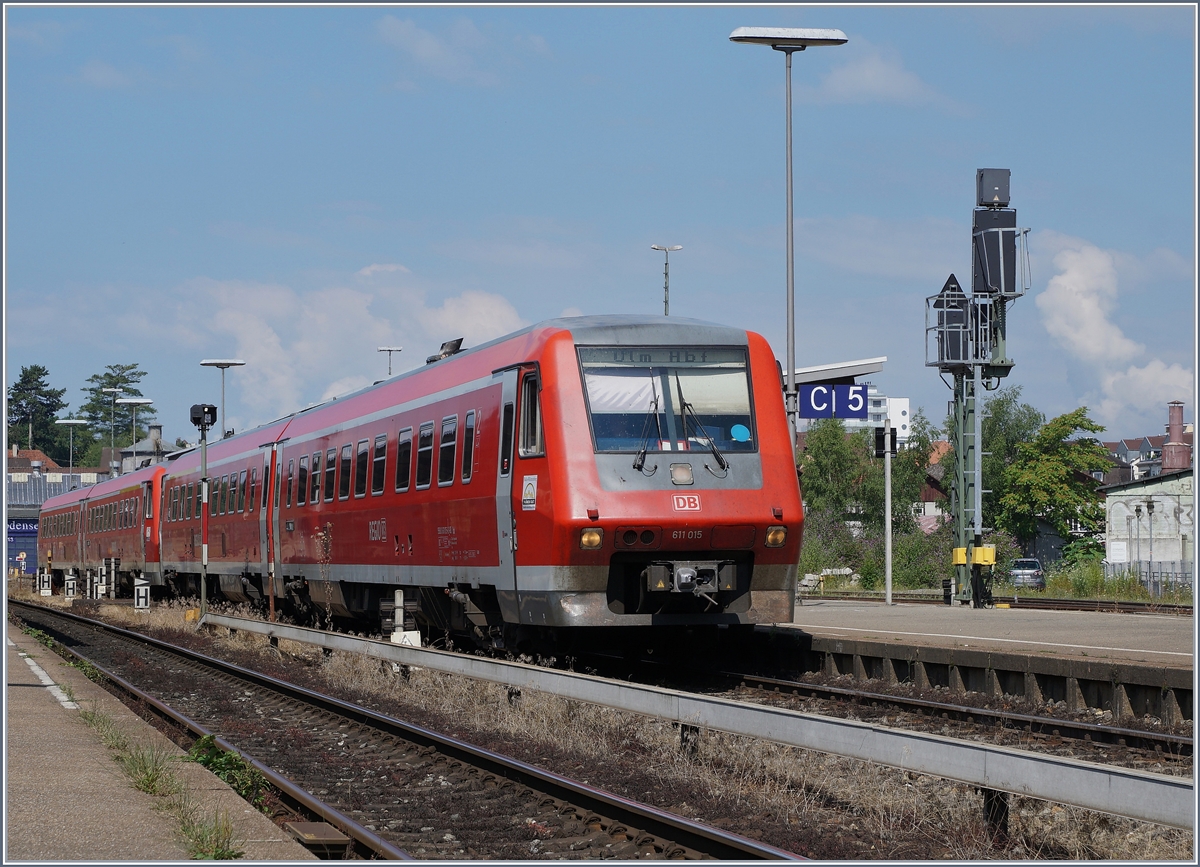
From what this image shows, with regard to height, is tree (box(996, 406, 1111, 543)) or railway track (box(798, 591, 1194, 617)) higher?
tree (box(996, 406, 1111, 543))

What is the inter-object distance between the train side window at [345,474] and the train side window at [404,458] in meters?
2.57

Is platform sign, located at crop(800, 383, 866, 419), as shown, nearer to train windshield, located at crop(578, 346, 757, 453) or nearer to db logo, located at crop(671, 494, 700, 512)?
train windshield, located at crop(578, 346, 757, 453)

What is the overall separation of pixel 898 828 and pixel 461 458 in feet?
30.6

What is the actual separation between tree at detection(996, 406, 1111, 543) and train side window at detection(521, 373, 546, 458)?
75.3m

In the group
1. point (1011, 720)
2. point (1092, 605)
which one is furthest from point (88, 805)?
point (1092, 605)

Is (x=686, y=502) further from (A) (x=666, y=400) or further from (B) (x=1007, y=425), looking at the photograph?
(B) (x=1007, y=425)

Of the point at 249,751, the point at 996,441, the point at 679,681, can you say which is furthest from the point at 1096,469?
the point at 249,751

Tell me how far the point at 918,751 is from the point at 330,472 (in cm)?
1603

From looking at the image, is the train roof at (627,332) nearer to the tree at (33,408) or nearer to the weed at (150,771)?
the weed at (150,771)

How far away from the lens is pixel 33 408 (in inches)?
6688

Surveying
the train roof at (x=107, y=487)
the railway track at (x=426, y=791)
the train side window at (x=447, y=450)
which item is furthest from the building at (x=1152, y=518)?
the railway track at (x=426, y=791)

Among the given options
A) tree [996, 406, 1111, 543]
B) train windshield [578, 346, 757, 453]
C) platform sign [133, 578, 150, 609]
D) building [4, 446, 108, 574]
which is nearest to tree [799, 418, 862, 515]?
tree [996, 406, 1111, 543]

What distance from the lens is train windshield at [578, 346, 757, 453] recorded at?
579 inches

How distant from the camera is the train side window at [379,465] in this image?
20.3 metres
